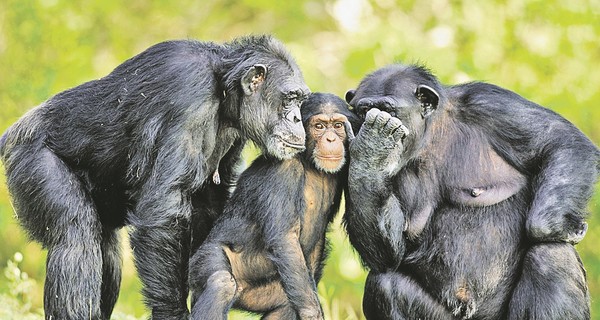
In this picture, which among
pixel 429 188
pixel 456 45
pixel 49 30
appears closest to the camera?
pixel 429 188

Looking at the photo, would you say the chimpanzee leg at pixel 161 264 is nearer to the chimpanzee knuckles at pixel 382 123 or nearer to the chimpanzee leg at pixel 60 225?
the chimpanzee leg at pixel 60 225

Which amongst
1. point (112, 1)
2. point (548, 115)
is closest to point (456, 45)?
point (112, 1)

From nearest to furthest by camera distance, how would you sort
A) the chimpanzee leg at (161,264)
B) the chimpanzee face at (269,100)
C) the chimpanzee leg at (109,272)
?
the chimpanzee leg at (161,264), the chimpanzee face at (269,100), the chimpanzee leg at (109,272)

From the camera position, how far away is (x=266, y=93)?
23.3 ft

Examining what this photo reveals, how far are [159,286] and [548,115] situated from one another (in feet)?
9.99

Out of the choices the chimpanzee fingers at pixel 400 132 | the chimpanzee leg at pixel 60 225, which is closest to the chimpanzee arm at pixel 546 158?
the chimpanzee fingers at pixel 400 132

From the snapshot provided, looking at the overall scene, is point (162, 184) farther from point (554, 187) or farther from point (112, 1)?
point (112, 1)

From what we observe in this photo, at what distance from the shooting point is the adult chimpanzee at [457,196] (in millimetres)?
6641

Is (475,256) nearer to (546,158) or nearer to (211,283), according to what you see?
(546,158)

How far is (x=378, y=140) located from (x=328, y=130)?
1.43ft

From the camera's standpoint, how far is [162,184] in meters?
6.69

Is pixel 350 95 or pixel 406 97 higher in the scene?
pixel 350 95

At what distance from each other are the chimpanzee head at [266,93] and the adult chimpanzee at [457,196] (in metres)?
0.49

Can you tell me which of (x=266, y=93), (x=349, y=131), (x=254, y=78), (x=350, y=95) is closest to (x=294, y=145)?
(x=349, y=131)
